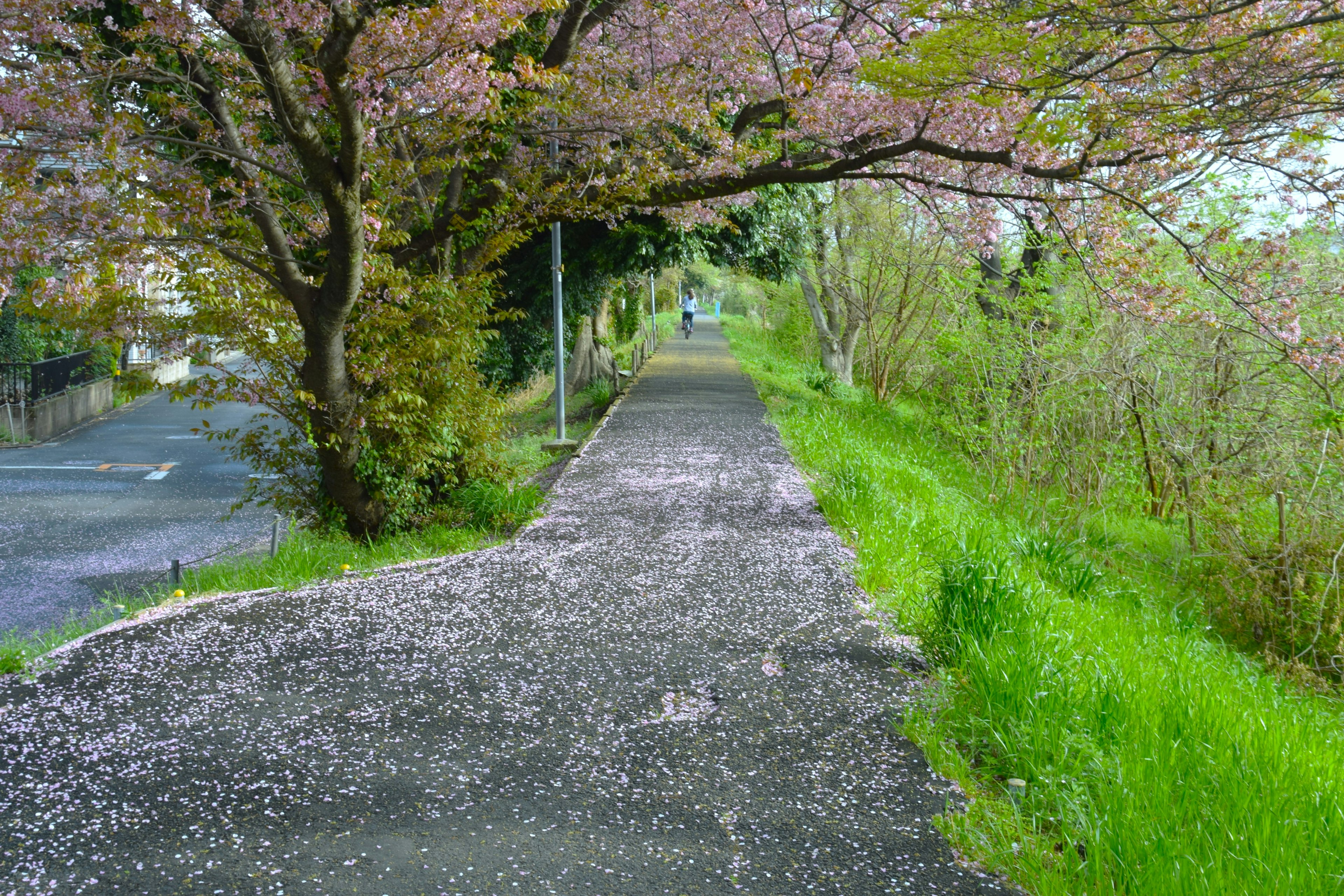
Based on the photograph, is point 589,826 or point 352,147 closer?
point 589,826

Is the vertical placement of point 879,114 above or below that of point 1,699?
above

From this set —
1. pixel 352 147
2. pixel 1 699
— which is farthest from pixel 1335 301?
pixel 1 699

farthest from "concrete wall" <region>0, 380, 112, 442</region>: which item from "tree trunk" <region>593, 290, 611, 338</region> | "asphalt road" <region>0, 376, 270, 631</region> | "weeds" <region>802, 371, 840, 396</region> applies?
"weeds" <region>802, 371, 840, 396</region>

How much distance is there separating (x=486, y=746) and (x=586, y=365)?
19796mm

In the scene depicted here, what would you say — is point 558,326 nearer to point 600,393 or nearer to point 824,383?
point 600,393

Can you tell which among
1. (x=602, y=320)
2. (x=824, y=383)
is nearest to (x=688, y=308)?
(x=602, y=320)

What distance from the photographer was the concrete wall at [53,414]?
62.4 feet

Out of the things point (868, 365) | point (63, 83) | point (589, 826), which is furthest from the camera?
point (868, 365)

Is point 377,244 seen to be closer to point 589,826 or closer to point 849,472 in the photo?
point 849,472

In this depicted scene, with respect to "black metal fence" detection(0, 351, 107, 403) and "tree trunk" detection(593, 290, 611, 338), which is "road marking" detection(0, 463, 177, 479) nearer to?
"black metal fence" detection(0, 351, 107, 403)

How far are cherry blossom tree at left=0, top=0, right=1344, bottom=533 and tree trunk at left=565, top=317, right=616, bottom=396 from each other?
11.4m

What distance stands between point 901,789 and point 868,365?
65.4 ft

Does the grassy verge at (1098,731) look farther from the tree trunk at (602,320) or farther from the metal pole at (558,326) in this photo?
the tree trunk at (602,320)

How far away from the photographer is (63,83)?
269 inches
